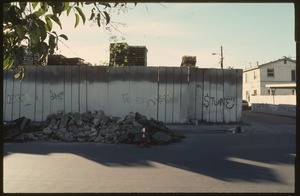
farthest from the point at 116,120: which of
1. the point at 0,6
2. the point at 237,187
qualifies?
the point at 0,6

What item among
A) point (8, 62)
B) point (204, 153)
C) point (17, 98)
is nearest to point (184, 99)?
point (204, 153)

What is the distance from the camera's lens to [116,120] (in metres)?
18.5

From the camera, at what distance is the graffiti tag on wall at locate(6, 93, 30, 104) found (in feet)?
71.8

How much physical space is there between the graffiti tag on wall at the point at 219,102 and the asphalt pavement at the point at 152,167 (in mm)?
6305

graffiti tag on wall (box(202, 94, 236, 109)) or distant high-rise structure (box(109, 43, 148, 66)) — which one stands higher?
distant high-rise structure (box(109, 43, 148, 66))

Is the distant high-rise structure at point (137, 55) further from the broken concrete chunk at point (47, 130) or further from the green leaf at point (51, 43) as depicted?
the green leaf at point (51, 43)

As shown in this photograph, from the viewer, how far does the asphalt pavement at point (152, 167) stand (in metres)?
7.67

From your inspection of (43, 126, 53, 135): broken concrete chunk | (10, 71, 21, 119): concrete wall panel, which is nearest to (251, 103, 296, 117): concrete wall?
(10, 71, 21, 119): concrete wall panel

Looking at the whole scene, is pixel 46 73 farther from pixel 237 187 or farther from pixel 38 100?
pixel 237 187

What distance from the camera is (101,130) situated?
1695 cm

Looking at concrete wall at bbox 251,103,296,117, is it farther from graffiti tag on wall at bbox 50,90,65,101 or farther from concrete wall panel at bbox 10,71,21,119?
concrete wall panel at bbox 10,71,21,119

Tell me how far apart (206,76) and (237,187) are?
15.1 m

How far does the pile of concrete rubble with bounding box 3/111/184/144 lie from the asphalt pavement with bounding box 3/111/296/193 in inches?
33.1

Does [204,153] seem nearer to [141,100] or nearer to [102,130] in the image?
[102,130]
